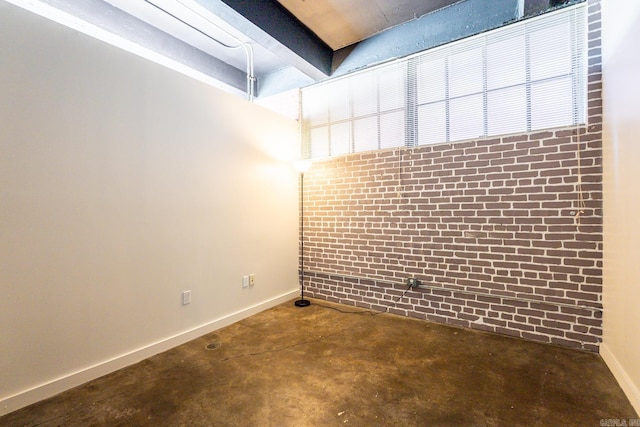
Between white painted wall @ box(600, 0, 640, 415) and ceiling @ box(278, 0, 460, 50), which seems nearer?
white painted wall @ box(600, 0, 640, 415)

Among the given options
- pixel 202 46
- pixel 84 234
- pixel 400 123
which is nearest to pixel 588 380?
pixel 400 123

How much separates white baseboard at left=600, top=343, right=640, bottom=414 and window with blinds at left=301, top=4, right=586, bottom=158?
1.87 m

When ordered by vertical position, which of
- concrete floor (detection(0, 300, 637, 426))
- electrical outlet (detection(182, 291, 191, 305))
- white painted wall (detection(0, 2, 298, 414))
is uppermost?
white painted wall (detection(0, 2, 298, 414))

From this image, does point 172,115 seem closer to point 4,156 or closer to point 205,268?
point 4,156

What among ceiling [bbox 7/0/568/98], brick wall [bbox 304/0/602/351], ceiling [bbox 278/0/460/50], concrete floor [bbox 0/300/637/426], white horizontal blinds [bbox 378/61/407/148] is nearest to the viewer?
concrete floor [bbox 0/300/637/426]

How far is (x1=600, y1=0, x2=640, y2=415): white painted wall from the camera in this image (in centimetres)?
172

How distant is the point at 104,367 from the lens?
6.84ft

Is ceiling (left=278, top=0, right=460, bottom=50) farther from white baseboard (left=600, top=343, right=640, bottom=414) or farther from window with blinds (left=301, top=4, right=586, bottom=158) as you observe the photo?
white baseboard (left=600, top=343, right=640, bottom=414)

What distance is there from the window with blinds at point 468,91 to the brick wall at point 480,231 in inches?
5.1

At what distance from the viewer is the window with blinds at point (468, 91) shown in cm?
247

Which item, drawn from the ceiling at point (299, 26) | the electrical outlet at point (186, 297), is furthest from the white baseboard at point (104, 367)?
the ceiling at point (299, 26)

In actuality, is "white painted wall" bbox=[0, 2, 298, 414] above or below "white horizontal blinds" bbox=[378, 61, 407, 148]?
below

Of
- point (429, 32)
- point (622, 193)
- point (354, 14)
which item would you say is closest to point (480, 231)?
point (622, 193)

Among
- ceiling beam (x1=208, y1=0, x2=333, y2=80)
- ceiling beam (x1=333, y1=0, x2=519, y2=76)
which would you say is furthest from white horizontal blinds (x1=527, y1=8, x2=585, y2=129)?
ceiling beam (x1=208, y1=0, x2=333, y2=80)
